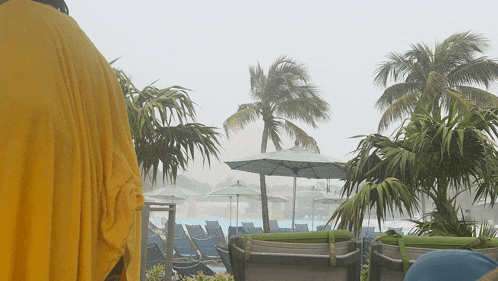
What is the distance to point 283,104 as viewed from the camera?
66.0 ft

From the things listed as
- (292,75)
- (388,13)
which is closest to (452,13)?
(388,13)

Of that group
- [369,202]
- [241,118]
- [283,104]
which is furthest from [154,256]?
[283,104]

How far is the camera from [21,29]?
0.71 meters

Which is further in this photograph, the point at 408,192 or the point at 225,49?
the point at 225,49

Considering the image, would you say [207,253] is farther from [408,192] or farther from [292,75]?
[292,75]

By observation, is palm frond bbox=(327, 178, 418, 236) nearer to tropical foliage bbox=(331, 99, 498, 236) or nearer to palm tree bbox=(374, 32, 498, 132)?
tropical foliage bbox=(331, 99, 498, 236)

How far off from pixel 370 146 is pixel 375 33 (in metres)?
89.5

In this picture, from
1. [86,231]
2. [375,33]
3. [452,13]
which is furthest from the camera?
[375,33]

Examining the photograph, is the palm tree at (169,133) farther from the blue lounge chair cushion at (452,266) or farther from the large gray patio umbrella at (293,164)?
the blue lounge chair cushion at (452,266)

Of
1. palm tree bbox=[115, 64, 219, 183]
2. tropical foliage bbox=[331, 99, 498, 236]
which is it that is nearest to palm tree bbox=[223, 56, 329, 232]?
palm tree bbox=[115, 64, 219, 183]

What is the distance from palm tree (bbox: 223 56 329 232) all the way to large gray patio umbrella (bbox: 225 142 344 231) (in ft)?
37.3

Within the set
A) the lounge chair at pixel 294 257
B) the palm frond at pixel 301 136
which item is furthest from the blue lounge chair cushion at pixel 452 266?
the palm frond at pixel 301 136

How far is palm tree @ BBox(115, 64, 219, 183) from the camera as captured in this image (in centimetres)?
436

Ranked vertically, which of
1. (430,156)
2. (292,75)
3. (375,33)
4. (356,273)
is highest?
(375,33)
